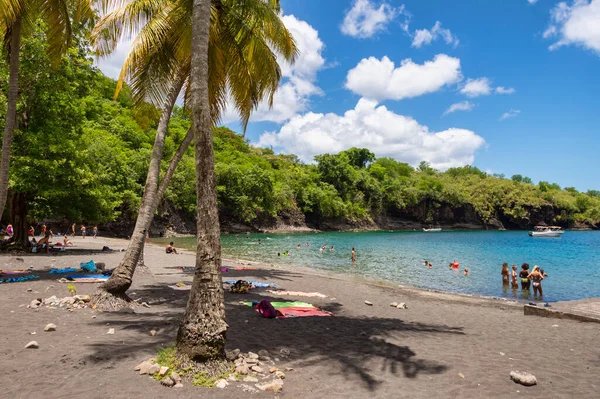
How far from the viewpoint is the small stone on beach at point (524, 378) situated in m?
5.70

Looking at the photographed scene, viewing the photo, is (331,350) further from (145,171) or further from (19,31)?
(145,171)

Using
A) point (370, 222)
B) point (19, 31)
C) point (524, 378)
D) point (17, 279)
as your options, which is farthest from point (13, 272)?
point (370, 222)

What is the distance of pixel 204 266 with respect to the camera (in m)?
5.73

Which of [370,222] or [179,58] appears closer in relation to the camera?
[179,58]

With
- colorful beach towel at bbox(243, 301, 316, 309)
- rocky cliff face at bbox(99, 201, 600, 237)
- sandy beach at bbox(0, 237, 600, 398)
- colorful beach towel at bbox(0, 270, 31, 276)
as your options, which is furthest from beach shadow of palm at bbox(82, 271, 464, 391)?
rocky cliff face at bbox(99, 201, 600, 237)

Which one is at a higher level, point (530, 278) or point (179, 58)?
point (179, 58)

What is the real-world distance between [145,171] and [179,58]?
46.4m

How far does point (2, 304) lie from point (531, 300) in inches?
762

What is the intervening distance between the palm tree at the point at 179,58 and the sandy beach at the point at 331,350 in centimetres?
215

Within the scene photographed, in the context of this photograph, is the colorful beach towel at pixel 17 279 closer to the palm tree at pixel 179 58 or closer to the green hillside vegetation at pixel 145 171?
the palm tree at pixel 179 58

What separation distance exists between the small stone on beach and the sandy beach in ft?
0.35

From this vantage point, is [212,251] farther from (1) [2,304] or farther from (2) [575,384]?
(1) [2,304]

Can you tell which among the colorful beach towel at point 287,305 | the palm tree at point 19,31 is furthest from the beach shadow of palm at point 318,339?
the palm tree at point 19,31

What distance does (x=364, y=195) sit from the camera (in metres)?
99.3
